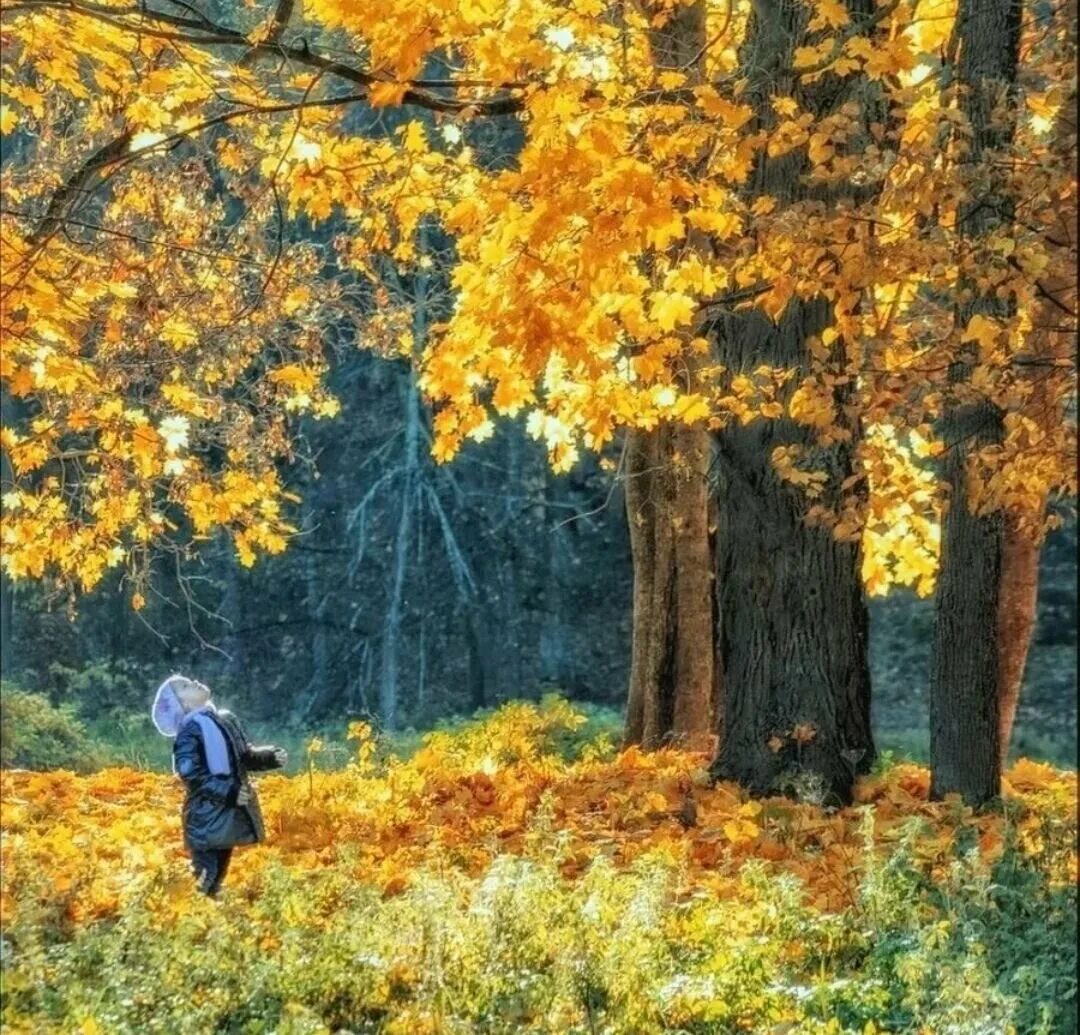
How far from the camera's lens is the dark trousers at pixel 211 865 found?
24.7 feet

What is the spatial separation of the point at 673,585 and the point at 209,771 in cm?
596

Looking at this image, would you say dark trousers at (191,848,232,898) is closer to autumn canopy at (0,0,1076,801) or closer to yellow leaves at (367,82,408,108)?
autumn canopy at (0,0,1076,801)

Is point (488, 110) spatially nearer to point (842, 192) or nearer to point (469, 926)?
point (842, 192)

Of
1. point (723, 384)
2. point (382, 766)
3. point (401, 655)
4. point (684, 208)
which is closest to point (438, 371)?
point (684, 208)

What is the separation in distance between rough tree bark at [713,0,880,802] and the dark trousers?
11.1 feet

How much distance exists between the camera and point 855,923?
6.70 metres

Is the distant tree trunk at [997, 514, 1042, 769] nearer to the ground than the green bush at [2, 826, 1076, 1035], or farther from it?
farther from it

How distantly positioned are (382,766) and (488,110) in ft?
16.5

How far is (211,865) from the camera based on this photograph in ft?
25.3

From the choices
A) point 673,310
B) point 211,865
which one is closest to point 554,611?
point 211,865

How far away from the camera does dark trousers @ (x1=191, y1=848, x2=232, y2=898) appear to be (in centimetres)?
753

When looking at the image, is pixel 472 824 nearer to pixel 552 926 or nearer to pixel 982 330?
pixel 552 926

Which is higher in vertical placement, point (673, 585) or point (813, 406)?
point (813, 406)

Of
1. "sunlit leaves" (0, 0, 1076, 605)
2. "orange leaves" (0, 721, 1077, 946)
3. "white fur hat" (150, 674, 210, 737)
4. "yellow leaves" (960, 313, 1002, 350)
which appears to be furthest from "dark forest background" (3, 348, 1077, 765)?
"yellow leaves" (960, 313, 1002, 350)
